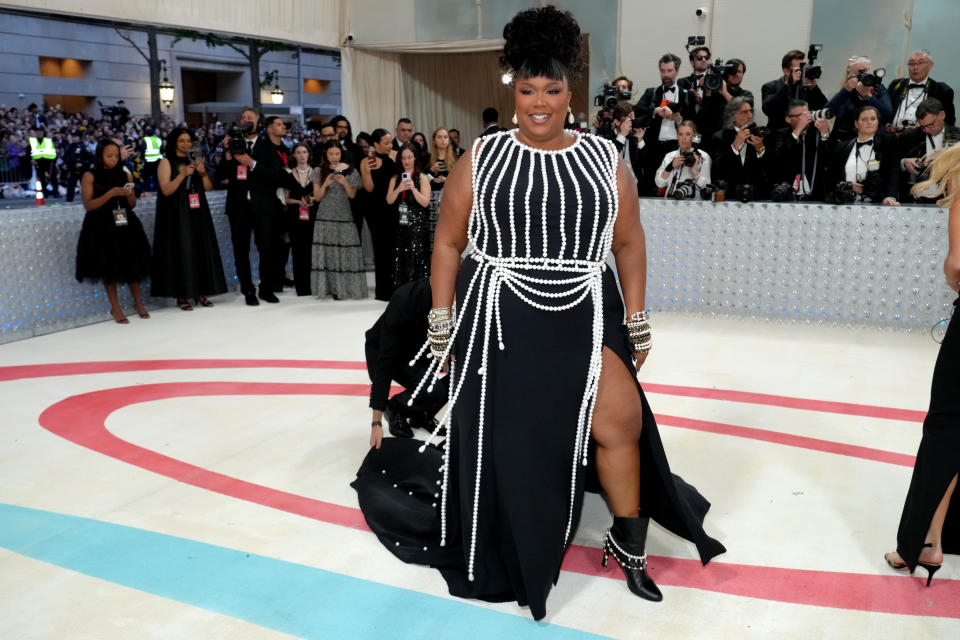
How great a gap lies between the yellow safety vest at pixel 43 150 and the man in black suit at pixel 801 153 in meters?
5.97

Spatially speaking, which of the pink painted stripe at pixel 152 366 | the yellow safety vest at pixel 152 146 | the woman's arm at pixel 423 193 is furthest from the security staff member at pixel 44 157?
the woman's arm at pixel 423 193

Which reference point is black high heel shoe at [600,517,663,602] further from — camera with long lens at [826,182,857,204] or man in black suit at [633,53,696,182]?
man in black suit at [633,53,696,182]

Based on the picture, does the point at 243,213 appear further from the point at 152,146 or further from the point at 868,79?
the point at 868,79

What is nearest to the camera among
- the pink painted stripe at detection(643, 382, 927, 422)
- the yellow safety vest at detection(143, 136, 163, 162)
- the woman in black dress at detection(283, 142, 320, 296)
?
the pink painted stripe at detection(643, 382, 927, 422)

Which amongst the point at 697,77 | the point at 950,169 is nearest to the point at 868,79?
the point at 697,77

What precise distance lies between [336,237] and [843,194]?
11.9 feet

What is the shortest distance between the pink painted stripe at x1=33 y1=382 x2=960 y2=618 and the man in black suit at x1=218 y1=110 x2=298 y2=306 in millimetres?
2650

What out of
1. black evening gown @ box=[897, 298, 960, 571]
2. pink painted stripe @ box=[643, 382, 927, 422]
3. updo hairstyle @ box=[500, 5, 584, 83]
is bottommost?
pink painted stripe @ box=[643, 382, 927, 422]

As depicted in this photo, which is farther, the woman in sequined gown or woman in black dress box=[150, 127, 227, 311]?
the woman in sequined gown

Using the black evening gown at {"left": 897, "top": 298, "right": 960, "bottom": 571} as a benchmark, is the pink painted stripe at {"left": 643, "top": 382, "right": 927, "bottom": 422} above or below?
below

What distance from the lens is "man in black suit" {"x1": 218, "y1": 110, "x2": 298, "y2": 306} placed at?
6.34m

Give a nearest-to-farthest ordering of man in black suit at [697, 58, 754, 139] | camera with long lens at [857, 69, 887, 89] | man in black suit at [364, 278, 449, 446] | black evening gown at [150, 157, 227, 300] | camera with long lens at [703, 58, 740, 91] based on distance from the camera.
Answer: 1. man in black suit at [364, 278, 449, 446]
2. camera with long lens at [857, 69, 887, 89]
3. black evening gown at [150, 157, 227, 300]
4. camera with long lens at [703, 58, 740, 91]
5. man in black suit at [697, 58, 754, 139]

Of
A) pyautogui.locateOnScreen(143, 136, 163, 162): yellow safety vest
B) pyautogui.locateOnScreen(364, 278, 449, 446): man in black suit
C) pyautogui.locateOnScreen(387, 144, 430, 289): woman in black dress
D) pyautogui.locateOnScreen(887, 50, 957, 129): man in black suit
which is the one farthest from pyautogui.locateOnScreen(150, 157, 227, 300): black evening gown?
pyautogui.locateOnScreen(887, 50, 957, 129): man in black suit

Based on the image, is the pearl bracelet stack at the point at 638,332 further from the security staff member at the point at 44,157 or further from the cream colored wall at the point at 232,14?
the security staff member at the point at 44,157
